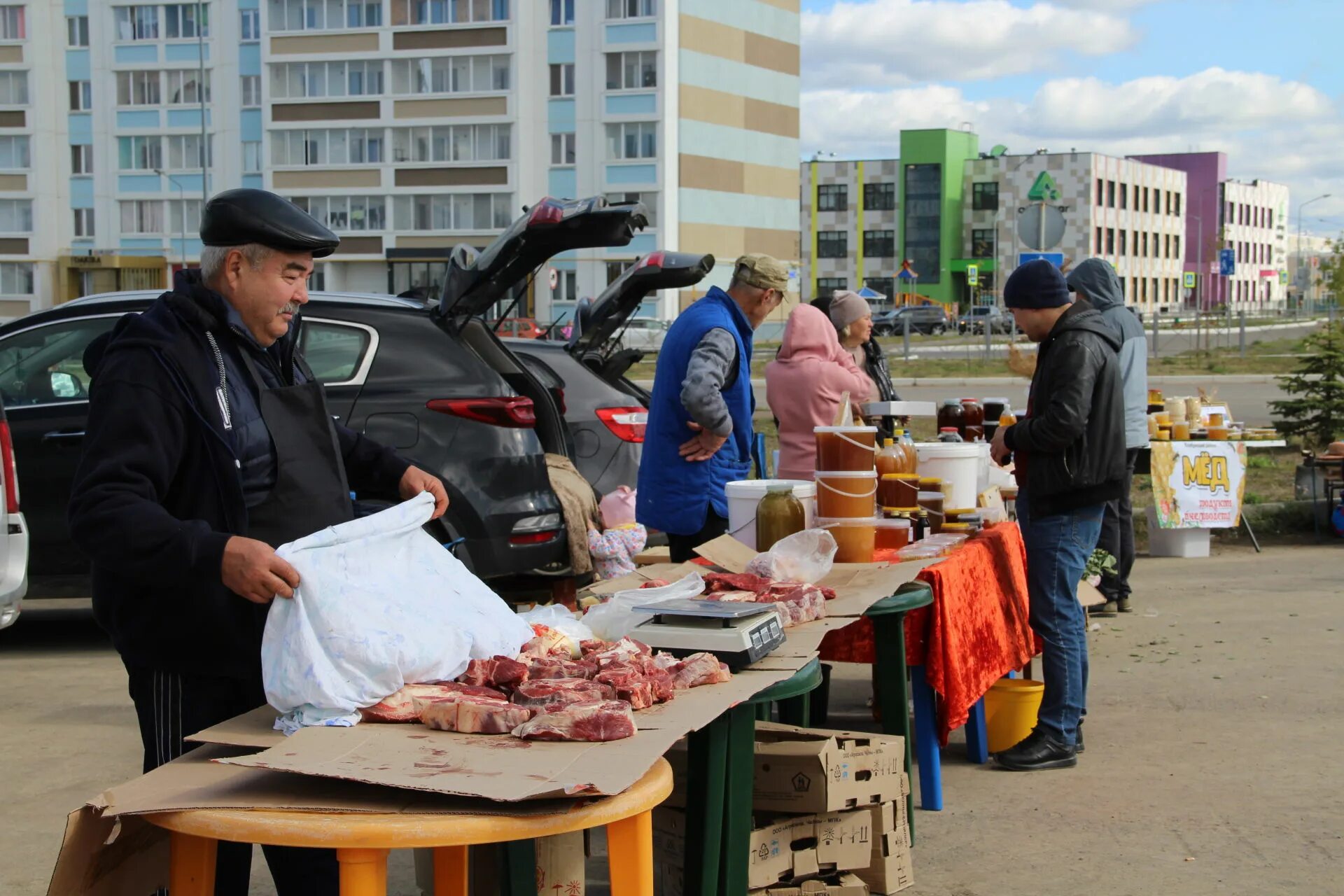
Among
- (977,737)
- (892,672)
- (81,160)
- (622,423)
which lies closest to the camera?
(892,672)

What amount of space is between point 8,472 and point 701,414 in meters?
3.51

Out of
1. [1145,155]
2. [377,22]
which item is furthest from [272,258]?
[1145,155]

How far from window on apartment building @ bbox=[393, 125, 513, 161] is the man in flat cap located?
61.7 metres

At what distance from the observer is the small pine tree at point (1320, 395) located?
14.4 m

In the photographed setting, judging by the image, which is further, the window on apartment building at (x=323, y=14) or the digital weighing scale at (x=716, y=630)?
the window on apartment building at (x=323, y=14)

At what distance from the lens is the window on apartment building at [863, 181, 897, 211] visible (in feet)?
320

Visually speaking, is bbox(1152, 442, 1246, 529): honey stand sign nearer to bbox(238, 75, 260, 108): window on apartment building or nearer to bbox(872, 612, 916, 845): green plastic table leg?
bbox(872, 612, 916, 845): green plastic table leg

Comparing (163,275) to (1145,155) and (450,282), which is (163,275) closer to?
(450,282)

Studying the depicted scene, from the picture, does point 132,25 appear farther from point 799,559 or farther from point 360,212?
point 799,559

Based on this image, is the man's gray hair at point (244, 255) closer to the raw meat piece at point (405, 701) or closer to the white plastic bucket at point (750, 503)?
the raw meat piece at point (405, 701)

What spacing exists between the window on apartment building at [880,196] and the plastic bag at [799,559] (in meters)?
95.4

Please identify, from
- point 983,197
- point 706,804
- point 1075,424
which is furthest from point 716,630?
point 983,197

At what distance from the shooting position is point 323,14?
63.9m

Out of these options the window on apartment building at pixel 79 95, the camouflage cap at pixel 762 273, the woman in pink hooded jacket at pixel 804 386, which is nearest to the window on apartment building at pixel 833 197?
the window on apartment building at pixel 79 95
